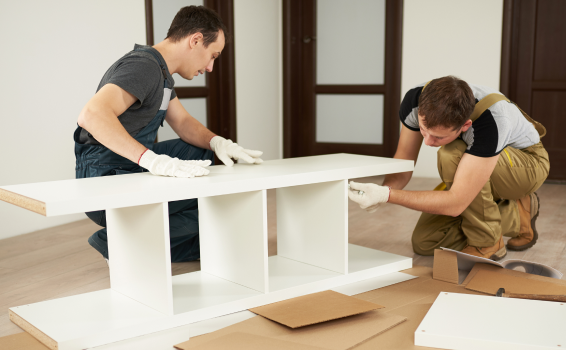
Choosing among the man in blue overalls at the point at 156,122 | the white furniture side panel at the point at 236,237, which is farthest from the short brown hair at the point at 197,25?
the white furniture side panel at the point at 236,237

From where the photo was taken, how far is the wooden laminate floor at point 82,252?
1.79 meters

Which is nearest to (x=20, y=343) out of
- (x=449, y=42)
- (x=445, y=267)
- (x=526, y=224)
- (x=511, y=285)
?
(x=445, y=267)

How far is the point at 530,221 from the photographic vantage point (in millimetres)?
2180

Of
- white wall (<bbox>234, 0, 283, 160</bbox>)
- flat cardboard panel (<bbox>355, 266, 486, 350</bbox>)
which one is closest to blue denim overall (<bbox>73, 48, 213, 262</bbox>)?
flat cardboard panel (<bbox>355, 266, 486, 350</bbox>)

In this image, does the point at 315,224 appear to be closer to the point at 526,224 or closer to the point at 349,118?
the point at 526,224

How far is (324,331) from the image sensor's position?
4.51 feet

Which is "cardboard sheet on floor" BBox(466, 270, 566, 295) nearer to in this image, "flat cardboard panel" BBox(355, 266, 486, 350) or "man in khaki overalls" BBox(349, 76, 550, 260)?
"flat cardboard panel" BBox(355, 266, 486, 350)

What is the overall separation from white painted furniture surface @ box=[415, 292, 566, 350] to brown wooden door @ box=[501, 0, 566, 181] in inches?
111

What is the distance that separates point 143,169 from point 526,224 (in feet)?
5.04

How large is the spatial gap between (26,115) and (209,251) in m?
1.42

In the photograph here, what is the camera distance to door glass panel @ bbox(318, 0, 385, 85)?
14.0ft

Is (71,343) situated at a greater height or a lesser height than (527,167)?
lesser

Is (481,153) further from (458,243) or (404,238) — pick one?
(404,238)

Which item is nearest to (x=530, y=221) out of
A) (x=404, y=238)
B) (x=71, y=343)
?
(x=404, y=238)
